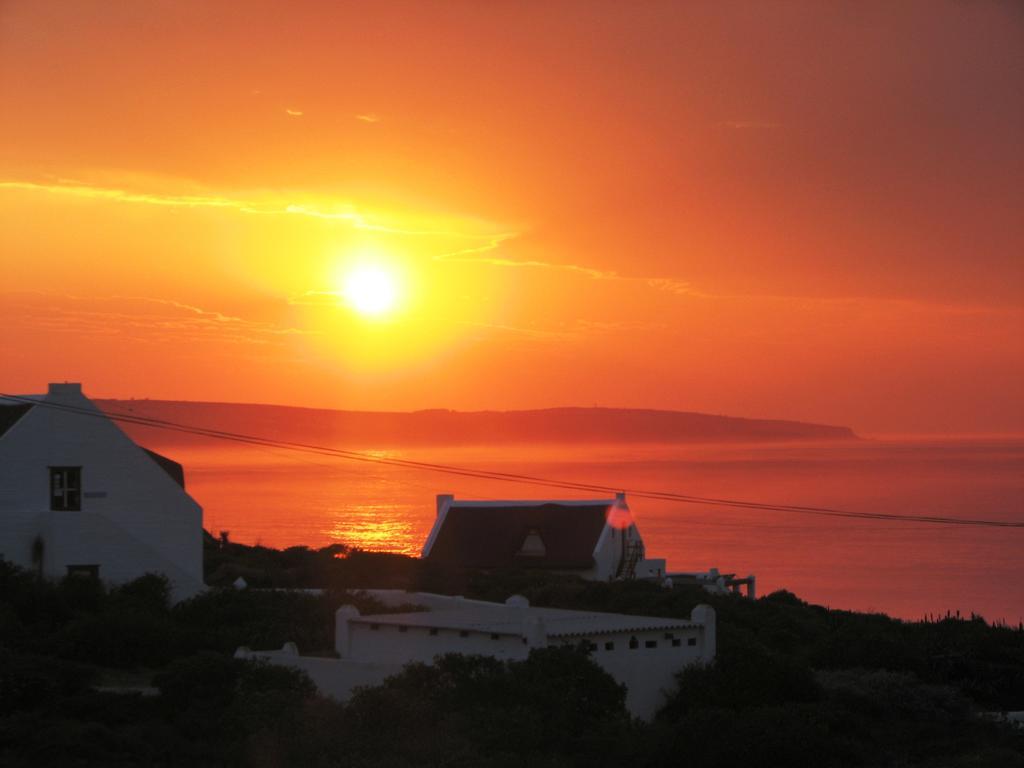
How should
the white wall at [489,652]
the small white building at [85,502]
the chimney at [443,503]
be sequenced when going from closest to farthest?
the white wall at [489,652] → the small white building at [85,502] → the chimney at [443,503]

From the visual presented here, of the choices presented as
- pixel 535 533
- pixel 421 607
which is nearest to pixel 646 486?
pixel 535 533

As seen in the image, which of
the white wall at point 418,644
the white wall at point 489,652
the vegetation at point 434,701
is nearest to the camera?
the vegetation at point 434,701

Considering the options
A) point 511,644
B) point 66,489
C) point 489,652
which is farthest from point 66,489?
point 511,644

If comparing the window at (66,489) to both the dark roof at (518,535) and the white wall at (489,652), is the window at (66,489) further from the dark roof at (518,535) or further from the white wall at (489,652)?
the dark roof at (518,535)

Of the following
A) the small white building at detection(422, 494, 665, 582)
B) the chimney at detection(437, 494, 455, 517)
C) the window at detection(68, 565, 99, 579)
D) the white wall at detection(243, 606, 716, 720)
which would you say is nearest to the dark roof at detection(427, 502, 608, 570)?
the small white building at detection(422, 494, 665, 582)

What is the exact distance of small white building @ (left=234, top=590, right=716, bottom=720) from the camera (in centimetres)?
2583

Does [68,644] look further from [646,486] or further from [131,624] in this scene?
[646,486]

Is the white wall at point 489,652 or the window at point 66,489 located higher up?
the window at point 66,489

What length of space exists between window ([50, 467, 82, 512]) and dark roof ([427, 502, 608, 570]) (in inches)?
677

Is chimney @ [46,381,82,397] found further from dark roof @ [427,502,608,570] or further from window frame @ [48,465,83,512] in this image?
dark roof @ [427,502,608,570]

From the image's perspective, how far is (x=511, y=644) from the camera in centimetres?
2605

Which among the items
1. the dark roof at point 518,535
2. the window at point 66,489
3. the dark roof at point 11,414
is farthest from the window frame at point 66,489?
the dark roof at point 518,535

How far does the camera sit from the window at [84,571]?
34250 mm

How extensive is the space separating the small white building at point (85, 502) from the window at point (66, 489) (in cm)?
3
